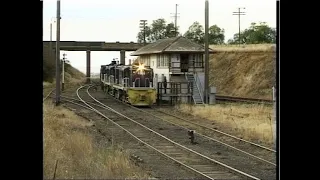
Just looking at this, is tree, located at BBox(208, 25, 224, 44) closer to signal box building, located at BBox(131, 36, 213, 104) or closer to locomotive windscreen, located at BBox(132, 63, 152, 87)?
signal box building, located at BBox(131, 36, 213, 104)

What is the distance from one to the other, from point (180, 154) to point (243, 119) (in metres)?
6.74

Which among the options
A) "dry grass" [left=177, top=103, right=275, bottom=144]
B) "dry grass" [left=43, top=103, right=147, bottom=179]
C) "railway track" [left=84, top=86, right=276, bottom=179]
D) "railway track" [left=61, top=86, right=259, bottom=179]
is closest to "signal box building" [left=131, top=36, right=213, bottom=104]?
"dry grass" [left=177, top=103, right=275, bottom=144]

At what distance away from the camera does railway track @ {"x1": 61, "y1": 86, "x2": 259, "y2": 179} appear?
8203 millimetres

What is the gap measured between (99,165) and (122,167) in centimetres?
46

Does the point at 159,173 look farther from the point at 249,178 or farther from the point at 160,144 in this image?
the point at 160,144

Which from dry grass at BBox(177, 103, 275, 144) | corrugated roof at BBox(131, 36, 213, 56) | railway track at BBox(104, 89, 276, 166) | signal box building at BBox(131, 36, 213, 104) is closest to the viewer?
railway track at BBox(104, 89, 276, 166)

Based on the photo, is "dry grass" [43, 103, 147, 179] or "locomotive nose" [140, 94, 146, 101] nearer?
A: "dry grass" [43, 103, 147, 179]

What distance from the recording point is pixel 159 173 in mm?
8414

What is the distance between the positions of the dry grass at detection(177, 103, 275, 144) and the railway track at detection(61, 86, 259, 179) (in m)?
2.56

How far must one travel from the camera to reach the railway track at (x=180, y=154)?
26.9 ft

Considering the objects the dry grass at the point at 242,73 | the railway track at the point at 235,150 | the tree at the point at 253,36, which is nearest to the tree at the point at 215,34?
the dry grass at the point at 242,73

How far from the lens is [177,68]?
26.9m

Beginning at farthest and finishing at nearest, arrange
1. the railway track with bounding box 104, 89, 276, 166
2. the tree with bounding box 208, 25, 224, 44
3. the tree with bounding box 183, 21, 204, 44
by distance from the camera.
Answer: the tree with bounding box 208, 25, 224, 44
the tree with bounding box 183, 21, 204, 44
the railway track with bounding box 104, 89, 276, 166
